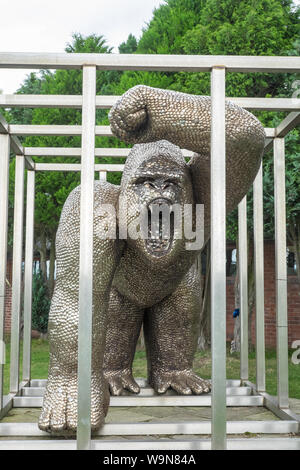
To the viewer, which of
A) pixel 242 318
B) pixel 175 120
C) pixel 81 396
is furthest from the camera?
pixel 242 318

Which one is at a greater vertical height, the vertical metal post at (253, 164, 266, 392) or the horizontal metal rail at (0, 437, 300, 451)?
the vertical metal post at (253, 164, 266, 392)

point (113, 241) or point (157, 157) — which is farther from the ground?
point (157, 157)

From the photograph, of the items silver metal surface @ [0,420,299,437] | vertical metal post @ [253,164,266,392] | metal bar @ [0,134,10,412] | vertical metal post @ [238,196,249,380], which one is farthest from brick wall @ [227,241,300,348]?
metal bar @ [0,134,10,412]

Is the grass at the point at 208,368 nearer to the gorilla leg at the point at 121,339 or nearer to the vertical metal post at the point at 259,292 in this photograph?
the vertical metal post at the point at 259,292

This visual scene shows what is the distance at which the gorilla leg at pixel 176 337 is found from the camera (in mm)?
3252

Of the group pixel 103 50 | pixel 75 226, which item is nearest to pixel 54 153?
pixel 75 226

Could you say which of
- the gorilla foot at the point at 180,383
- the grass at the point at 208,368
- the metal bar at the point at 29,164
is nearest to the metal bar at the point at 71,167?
the metal bar at the point at 29,164

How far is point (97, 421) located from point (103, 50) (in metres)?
10.1

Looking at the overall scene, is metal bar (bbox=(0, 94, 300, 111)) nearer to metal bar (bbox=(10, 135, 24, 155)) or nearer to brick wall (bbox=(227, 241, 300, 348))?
metal bar (bbox=(10, 135, 24, 155))

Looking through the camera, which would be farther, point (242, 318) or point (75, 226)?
point (242, 318)

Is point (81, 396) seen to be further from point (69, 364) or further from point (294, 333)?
point (294, 333)

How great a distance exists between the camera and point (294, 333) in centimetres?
877

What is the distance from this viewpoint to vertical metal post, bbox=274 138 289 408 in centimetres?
275

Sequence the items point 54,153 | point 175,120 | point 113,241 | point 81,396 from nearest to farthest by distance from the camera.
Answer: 1. point 81,396
2. point 175,120
3. point 113,241
4. point 54,153
